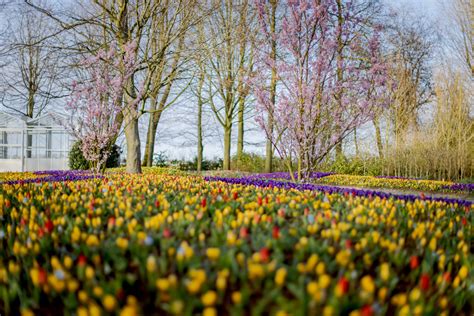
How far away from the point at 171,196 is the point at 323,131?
5.28 metres

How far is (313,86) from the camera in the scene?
838cm

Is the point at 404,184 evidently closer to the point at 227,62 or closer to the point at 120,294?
the point at 227,62

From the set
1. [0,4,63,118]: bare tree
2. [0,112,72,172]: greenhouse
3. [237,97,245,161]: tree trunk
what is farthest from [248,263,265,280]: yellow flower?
[0,4,63,118]: bare tree

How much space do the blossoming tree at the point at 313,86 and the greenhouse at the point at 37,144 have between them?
49.3ft

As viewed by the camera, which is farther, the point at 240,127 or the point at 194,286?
the point at 240,127

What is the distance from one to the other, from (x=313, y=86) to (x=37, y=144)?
18.0 m

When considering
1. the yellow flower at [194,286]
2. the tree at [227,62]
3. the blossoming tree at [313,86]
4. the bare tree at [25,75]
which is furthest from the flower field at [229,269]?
the bare tree at [25,75]

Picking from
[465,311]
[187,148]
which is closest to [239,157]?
[187,148]

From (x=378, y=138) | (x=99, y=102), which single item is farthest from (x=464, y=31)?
(x=99, y=102)

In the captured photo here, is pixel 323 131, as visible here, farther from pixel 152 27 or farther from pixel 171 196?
pixel 152 27

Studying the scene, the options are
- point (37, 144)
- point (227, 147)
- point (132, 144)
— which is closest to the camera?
point (132, 144)

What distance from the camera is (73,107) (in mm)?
10945

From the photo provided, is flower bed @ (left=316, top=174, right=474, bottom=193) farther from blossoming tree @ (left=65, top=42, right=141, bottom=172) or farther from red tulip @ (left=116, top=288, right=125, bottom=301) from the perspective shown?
red tulip @ (left=116, top=288, right=125, bottom=301)

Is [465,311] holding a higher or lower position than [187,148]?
lower
